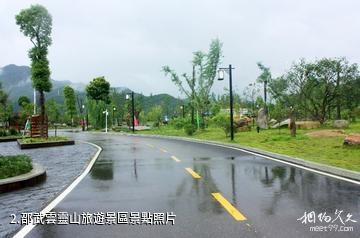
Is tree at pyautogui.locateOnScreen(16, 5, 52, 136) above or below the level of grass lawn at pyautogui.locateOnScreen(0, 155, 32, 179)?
above

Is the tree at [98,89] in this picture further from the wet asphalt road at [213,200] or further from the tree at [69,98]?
the wet asphalt road at [213,200]

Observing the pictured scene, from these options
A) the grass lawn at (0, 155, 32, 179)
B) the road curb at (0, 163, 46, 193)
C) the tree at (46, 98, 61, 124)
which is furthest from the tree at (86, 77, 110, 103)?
the road curb at (0, 163, 46, 193)

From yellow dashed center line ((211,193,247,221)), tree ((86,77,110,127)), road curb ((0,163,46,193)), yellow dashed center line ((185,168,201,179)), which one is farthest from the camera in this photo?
tree ((86,77,110,127))

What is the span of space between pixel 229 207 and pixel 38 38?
26911 mm

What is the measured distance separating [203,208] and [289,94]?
35515 mm

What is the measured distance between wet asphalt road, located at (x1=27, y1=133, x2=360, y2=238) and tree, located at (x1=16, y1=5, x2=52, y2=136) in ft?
62.7

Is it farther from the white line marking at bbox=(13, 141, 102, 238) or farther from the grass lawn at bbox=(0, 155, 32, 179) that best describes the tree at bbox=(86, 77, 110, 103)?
the grass lawn at bbox=(0, 155, 32, 179)

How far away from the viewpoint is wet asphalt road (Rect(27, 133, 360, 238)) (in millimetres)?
5727

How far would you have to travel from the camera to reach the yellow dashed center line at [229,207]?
20.8 ft

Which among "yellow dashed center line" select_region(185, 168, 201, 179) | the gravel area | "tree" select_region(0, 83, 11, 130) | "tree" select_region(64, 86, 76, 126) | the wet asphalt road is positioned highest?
"tree" select_region(64, 86, 76, 126)

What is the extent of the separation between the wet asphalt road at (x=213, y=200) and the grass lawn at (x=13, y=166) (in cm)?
171

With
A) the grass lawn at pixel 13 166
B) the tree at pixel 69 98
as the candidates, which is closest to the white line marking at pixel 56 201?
the grass lawn at pixel 13 166

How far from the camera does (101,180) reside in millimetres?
10914

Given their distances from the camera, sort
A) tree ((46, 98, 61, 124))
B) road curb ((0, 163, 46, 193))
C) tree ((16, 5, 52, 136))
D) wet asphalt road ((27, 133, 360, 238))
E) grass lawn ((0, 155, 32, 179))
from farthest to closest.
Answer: tree ((46, 98, 61, 124)), tree ((16, 5, 52, 136)), grass lawn ((0, 155, 32, 179)), road curb ((0, 163, 46, 193)), wet asphalt road ((27, 133, 360, 238))
